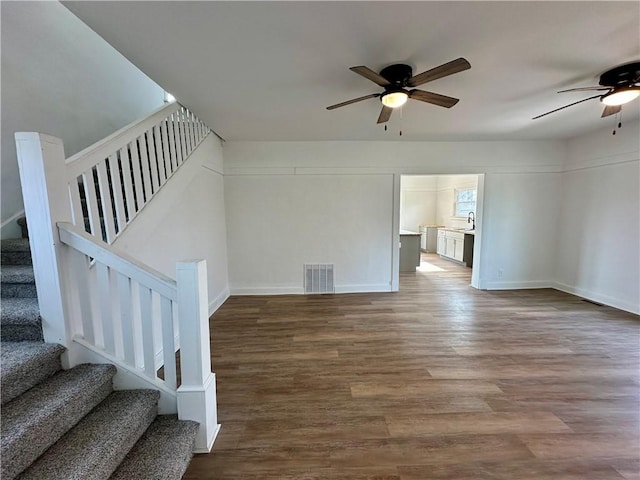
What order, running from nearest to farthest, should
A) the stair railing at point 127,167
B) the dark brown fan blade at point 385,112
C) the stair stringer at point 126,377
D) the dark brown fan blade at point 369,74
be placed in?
the stair stringer at point 126,377 → the stair railing at point 127,167 → the dark brown fan blade at point 369,74 → the dark brown fan blade at point 385,112

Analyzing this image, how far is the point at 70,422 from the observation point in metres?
1.31

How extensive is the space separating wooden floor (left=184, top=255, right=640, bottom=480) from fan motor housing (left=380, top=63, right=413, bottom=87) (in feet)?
8.17

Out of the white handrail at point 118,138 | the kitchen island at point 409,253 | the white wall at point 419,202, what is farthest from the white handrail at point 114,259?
the white wall at point 419,202

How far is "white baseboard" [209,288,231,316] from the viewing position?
379 centimetres

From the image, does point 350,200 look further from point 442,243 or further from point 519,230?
point 442,243

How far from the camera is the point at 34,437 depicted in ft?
3.71

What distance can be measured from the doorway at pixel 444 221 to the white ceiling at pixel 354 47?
7.37ft

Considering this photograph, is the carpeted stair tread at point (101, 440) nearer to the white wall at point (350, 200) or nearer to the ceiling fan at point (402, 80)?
the ceiling fan at point (402, 80)

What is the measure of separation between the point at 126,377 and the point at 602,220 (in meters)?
6.08


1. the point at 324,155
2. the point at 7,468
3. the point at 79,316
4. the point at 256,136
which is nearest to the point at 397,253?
the point at 324,155

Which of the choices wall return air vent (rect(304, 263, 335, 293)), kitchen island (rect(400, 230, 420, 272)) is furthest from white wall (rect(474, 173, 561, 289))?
wall return air vent (rect(304, 263, 335, 293))

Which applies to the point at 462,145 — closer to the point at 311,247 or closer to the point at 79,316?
the point at 311,247

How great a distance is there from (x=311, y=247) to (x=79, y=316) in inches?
132

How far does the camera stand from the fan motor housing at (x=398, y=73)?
7.16ft
